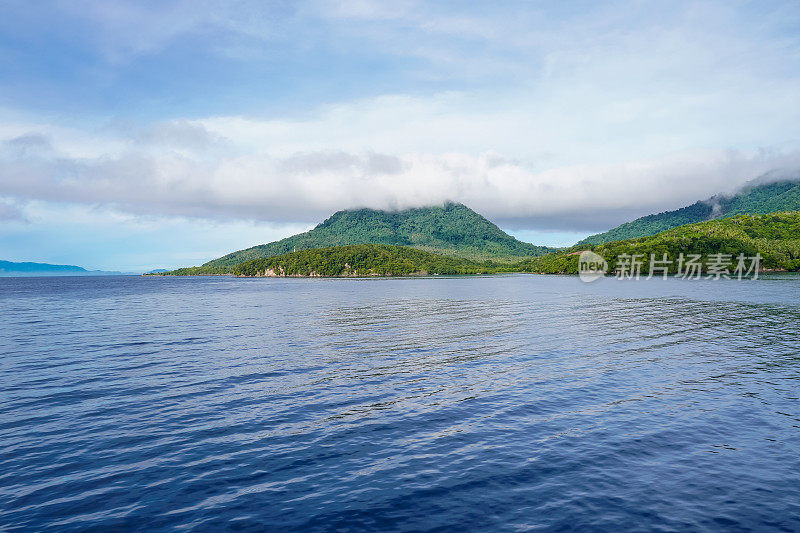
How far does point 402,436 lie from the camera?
22.9 m

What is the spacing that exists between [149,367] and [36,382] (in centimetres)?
755

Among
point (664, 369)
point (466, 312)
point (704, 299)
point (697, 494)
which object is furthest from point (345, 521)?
point (704, 299)

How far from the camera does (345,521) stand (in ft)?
50.0

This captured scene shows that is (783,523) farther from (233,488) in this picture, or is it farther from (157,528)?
(157,528)

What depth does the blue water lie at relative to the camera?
1588 centimetres

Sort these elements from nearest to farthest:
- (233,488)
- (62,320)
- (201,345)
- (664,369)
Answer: (233,488) < (664,369) < (201,345) < (62,320)

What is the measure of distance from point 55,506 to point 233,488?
6.09m

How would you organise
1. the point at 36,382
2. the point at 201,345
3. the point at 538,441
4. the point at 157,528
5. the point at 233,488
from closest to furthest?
the point at 157,528
the point at 233,488
the point at 538,441
the point at 36,382
the point at 201,345

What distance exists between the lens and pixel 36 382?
33.8 meters

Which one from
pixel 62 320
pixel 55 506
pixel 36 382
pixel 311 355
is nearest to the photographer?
pixel 55 506

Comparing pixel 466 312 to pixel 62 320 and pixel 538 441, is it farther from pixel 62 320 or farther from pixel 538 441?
pixel 62 320

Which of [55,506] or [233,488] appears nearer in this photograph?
[55,506]

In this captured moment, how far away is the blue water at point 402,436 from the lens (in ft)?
52.1

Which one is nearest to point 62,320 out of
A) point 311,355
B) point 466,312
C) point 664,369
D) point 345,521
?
point 311,355
